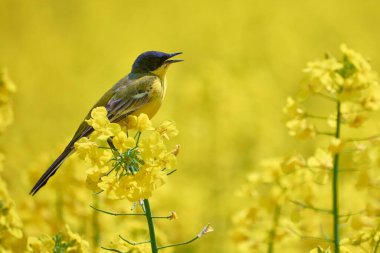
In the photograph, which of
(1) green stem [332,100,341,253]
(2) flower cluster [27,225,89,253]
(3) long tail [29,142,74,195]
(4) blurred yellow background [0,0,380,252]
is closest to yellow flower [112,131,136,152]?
(2) flower cluster [27,225,89,253]

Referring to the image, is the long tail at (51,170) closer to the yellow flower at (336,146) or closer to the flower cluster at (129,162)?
the flower cluster at (129,162)

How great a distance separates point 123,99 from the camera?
3834mm

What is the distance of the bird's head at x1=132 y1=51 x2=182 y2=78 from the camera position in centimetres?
436

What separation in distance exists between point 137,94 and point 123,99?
108mm

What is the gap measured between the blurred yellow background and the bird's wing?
851 mm

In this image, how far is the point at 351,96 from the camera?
3182 millimetres

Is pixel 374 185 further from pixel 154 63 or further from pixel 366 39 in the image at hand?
pixel 366 39

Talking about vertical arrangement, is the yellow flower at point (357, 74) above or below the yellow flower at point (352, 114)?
above

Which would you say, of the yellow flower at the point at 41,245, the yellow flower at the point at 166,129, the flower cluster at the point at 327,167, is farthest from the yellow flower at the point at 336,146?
the yellow flower at the point at 41,245

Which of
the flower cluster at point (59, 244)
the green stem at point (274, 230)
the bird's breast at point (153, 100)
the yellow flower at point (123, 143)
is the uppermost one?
the bird's breast at point (153, 100)

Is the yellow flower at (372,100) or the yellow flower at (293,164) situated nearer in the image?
the yellow flower at (372,100)

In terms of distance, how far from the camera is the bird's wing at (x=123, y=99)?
12.2ft

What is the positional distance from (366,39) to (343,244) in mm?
10481

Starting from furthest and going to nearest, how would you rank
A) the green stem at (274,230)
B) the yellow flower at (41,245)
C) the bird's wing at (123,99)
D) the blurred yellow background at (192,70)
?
the blurred yellow background at (192,70)
the green stem at (274,230)
the bird's wing at (123,99)
the yellow flower at (41,245)
